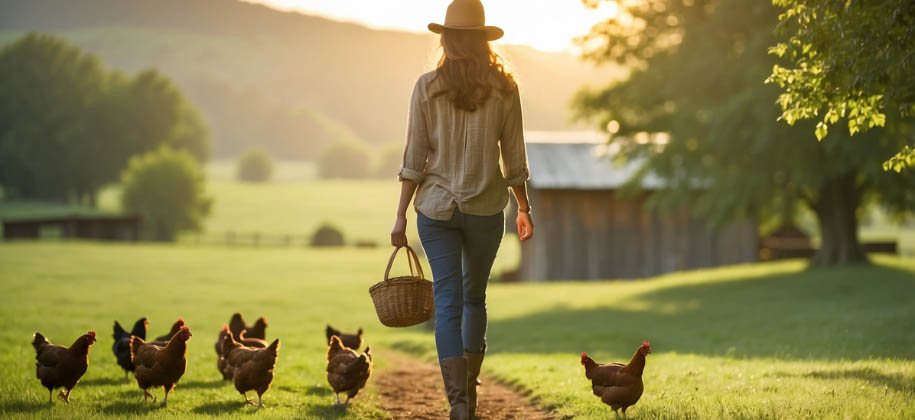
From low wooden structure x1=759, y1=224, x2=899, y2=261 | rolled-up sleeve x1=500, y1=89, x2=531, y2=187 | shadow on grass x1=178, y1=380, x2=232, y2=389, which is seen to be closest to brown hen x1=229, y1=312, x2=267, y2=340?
shadow on grass x1=178, y1=380, x2=232, y2=389

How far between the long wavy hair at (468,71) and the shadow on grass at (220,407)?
9.73 feet

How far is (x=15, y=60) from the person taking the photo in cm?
4728

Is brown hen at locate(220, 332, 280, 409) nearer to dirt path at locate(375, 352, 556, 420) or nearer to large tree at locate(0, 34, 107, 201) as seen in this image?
dirt path at locate(375, 352, 556, 420)

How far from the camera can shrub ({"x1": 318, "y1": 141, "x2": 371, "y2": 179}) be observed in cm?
10719

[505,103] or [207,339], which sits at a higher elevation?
[505,103]

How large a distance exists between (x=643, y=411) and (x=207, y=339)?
9.10 metres

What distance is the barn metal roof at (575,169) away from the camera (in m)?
29.6

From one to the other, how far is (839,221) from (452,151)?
2024cm

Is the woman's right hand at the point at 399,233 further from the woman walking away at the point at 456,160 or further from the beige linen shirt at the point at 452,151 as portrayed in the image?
the beige linen shirt at the point at 452,151

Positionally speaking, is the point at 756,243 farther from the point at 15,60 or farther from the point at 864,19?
the point at 15,60

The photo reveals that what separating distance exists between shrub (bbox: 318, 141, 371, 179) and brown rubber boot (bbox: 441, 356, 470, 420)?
103 m

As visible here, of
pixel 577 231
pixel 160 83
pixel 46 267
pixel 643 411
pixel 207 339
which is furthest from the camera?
pixel 160 83

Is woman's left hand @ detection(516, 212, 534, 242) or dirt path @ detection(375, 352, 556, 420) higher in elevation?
woman's left hand @ detection(516, 212, 534, 242)

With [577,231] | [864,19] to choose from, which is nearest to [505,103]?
[864,19]
